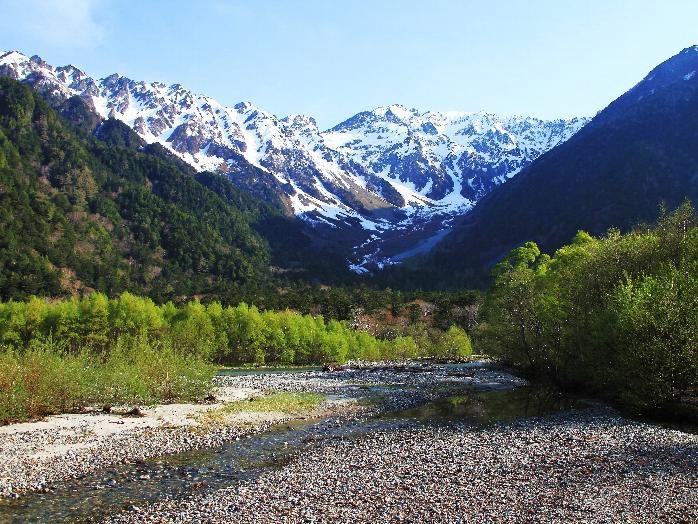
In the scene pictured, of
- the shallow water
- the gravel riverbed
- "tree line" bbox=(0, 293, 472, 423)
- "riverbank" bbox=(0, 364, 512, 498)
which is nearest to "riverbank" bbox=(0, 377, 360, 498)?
"riverbank" bbox=(0, 364, 512, 498)

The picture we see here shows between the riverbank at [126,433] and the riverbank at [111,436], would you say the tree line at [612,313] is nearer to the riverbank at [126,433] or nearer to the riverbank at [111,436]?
the riverbank at [126,433]

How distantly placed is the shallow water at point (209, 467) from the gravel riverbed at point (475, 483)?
185 cm

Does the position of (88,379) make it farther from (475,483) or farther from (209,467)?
(475,483)

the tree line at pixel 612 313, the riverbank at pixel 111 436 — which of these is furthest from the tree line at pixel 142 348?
the tree line at pixel 612 313

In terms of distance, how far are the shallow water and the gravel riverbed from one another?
6.08 feet

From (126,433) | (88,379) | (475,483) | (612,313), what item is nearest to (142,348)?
(88,379)

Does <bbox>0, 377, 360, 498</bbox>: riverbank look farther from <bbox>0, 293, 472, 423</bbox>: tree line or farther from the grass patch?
<bbox>0, 293, 472, 423</bbox>: tree line

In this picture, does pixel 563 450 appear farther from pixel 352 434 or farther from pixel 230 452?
pixel 230 452

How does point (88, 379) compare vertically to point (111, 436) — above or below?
above

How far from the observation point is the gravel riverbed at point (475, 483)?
19766 mm

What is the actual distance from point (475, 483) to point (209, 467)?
14090 millimetres

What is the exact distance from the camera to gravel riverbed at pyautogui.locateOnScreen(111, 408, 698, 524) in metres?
19.8

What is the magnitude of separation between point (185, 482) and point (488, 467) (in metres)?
14.8

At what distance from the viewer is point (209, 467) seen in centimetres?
2848
